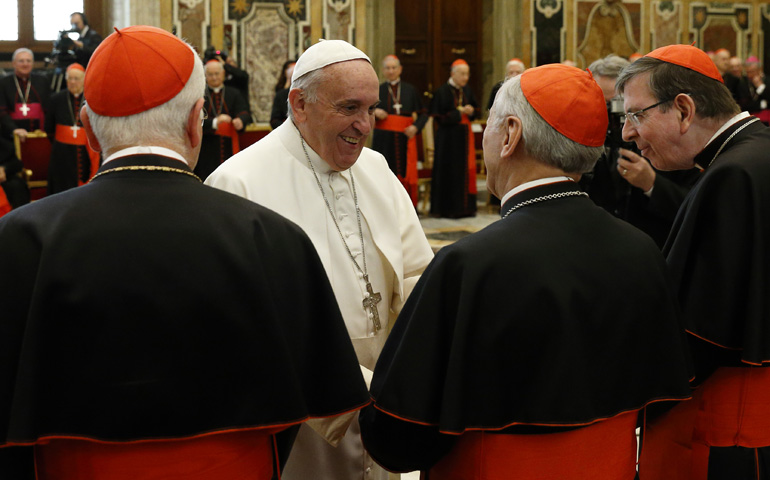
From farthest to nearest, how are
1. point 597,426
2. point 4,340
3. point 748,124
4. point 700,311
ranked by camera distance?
1. point 748,124
2. point 700,311
3. point 597,426
4. point 4,340

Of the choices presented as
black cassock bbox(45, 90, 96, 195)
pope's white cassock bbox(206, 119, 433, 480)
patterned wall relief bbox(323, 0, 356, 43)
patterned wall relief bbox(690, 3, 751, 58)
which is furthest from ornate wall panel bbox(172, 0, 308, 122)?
pope's white cassock bbox(206, 119, 433, 480)

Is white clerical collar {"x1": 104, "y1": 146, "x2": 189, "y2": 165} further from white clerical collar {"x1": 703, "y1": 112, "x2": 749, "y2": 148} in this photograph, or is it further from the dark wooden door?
the dark wooden door

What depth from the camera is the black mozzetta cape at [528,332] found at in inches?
68.5

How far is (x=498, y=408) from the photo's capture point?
176 cm

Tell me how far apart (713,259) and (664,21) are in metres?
13.8

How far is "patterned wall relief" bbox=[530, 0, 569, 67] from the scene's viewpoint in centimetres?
1426

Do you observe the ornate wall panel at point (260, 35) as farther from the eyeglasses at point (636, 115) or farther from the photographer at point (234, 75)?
the eyeglasses at point (636, 115)

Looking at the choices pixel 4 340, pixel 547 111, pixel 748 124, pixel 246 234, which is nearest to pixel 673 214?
pixel 748 124

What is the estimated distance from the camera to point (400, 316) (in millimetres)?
1897

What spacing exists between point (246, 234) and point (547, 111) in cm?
71

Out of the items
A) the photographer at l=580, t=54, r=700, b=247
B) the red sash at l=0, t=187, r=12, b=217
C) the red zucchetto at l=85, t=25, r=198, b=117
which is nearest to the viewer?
the red zucchetto at l=85, t=25, r=198, b=117

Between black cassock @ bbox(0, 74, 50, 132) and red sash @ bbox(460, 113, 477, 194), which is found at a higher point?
black cassock @ bbox(0, 74, 50, 132)

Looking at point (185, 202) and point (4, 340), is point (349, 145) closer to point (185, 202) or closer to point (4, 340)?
point (185, 202)

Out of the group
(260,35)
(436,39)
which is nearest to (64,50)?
(260,35)
